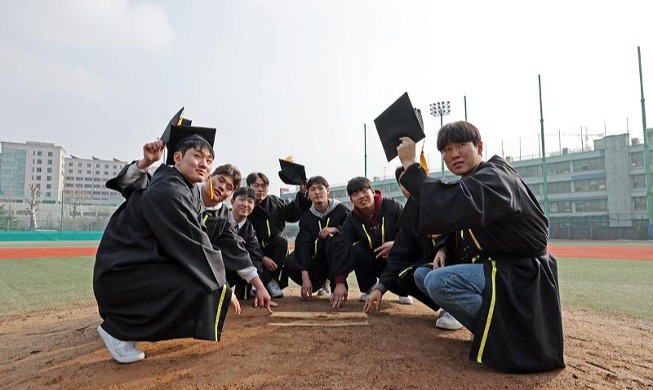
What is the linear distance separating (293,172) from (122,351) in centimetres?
372

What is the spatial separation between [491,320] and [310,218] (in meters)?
3.50

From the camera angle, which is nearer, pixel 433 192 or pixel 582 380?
pixel 582 380

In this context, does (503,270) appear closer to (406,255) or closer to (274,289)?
(406,255)

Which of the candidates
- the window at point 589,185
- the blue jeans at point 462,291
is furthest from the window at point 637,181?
the blue jeans at point 462,291

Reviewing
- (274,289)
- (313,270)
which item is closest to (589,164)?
(313,270)

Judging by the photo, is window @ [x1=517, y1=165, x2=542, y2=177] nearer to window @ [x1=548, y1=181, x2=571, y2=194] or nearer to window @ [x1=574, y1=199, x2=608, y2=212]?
window @ [x1=548, y1=181, x2=571, y2=194]

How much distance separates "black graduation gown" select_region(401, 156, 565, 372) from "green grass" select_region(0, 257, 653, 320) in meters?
2.82

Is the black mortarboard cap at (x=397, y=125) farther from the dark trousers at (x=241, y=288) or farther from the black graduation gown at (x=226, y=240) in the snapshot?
the dark trousers at (x=241, y=288)

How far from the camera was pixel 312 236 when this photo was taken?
5.57m

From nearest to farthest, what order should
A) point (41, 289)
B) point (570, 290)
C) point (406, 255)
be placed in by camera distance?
point (406, 255), point (570, 290), point (41, 289)

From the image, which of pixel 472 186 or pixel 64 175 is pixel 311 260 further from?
pixel 64 175

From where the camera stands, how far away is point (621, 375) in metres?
2.39

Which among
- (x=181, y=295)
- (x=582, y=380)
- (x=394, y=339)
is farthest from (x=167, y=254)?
(x=582, y=380)

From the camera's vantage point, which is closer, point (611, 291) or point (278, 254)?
point (278, 254)
